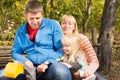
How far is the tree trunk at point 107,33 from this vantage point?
805 cm

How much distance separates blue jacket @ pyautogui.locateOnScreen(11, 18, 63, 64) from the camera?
12.7ft

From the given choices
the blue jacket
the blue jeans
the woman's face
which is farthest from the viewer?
the woman's face

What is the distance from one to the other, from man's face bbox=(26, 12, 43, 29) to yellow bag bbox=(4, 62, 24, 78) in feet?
1.55

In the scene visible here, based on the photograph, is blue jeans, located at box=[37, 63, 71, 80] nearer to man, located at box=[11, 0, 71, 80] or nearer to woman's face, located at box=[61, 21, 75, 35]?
man, located at box=[11, 0, 71, 80]

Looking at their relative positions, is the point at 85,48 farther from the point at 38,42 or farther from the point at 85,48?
the point at 38,42

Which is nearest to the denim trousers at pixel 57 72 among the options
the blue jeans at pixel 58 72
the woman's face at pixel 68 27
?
the blue jeans at pixel 58 72

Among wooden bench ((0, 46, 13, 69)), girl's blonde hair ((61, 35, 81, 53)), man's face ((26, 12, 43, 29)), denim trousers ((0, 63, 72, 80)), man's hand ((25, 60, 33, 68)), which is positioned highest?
man's face ((26, 12, 43, 29))

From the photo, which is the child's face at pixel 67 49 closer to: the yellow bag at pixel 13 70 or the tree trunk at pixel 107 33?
the yellow bag at pixel 13 70

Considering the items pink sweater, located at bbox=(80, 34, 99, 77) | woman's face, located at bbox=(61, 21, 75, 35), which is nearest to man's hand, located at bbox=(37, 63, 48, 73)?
pink sweater, located at bbox=(80, 34, 99, 77)

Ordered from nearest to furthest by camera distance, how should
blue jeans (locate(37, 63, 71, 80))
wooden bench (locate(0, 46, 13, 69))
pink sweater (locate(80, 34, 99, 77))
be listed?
blue jeans (locate(37, 63, 71, 80)), pink sweater (locate(80, 34, 99, 77)), wooden bench (locate(0, 46, 13, 69))

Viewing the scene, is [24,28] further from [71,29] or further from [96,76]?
[96,76]

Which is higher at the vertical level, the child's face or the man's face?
the man's face

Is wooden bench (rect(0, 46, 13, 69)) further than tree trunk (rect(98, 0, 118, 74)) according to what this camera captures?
Yes

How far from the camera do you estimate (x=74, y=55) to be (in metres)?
3.96
